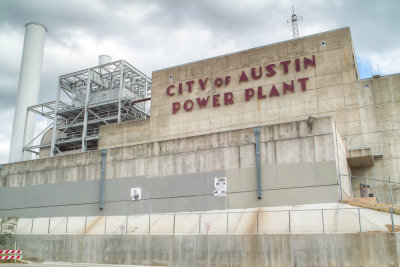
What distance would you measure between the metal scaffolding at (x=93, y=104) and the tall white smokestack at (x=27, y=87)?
415 centimetres

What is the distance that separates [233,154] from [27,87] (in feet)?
163

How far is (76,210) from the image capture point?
38.4 meters

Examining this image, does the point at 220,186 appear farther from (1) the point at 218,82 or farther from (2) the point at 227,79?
(1) the point at 218,82

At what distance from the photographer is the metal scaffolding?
5888 cm

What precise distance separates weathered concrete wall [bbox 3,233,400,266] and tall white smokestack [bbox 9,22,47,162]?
3798 centimetres

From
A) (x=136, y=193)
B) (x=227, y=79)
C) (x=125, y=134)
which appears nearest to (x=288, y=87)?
(x=227, y=79)

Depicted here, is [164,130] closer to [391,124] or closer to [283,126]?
[283,126]

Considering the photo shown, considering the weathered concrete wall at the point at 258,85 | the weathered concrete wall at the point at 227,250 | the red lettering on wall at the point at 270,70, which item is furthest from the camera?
the red lettering on wall at the point at 270,70

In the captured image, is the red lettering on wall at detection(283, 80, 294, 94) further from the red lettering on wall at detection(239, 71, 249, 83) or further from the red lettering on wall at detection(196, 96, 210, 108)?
the red lettering on wall at detection(196, 96, 210, 108)

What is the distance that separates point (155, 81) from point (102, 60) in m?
26.9

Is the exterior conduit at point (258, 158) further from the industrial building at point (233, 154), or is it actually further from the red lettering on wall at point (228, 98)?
the red lettering on wall at point (228, 98)

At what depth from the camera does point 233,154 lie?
32312mm

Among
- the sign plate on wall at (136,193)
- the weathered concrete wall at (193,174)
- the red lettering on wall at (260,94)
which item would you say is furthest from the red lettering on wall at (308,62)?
the sign plate on wall at (136,193)

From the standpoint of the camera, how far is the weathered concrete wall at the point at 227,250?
22422 mm
